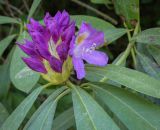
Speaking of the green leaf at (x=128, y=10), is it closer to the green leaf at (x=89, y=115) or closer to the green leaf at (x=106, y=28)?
the green leaf at (x=106, y=28)

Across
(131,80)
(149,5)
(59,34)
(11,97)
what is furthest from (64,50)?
(149,5)

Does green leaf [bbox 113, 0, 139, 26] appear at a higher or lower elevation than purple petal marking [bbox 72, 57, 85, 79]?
higher

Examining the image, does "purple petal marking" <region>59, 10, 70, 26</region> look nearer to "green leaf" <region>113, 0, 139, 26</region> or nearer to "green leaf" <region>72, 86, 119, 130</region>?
"green leaf" <region>72, 86, 119, 130</region>

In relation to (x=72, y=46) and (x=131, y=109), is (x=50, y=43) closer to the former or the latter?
(x=72, y=46)

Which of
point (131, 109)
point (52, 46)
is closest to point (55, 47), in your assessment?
point (52, 46)

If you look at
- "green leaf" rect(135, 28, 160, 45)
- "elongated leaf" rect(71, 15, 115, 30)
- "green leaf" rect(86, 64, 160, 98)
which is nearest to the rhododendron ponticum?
"green leaf" rect(86, 64, 160, 98)

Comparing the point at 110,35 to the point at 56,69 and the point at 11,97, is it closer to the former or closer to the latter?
the point at 56,69
